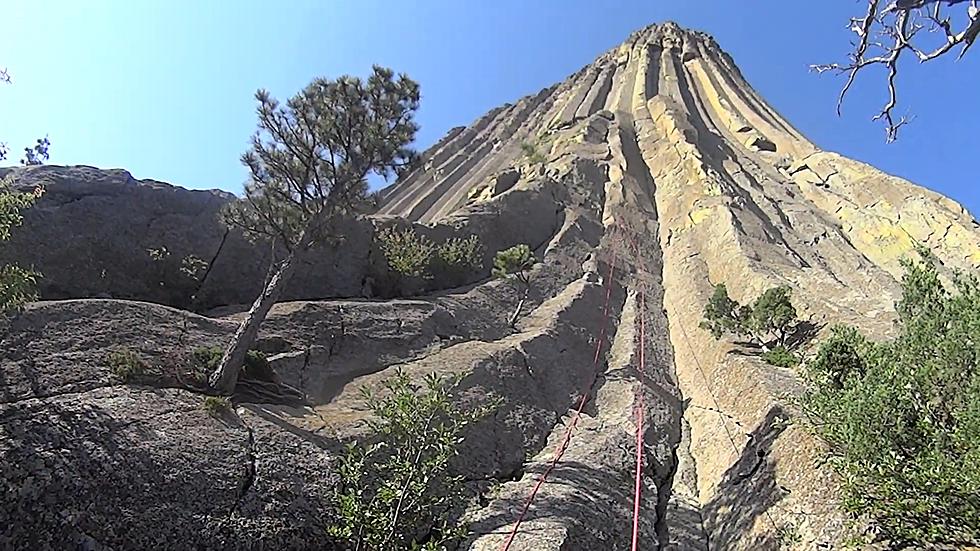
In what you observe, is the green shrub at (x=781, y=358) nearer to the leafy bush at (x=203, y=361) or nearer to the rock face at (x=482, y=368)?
the rock face at (x=482, y=368)

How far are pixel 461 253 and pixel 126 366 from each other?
1557cm

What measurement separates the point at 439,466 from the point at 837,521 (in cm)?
721

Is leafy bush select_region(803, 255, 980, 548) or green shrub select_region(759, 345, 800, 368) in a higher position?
green shrub select_region(759, 345, 800, 368)

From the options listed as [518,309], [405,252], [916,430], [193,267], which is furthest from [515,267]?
[916,430]

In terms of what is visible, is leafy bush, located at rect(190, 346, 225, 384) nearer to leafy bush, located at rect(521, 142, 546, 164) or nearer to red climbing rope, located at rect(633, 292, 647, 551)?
red climbing rope, located at rect(633, 292, 647, 551)

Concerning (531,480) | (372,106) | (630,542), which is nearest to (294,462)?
(531,480)

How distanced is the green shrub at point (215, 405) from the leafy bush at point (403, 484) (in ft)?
8.32

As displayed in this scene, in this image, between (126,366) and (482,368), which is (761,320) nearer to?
(482,368)

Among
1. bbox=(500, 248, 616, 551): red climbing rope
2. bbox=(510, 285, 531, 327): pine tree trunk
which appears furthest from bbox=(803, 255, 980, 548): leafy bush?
bbox=(510, 285, 531, 327): pine tree trunk

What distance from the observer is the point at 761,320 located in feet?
71.0

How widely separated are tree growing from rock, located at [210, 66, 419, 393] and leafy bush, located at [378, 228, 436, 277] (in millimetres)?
6516

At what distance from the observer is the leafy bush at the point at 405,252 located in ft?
76.9

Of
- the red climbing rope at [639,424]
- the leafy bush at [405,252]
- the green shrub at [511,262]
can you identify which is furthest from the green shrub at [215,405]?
the green shrub at [511,262]

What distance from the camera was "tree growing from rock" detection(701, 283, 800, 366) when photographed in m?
21.5
